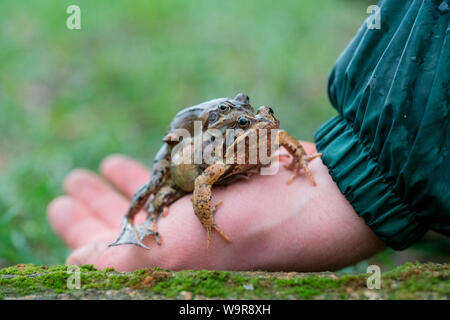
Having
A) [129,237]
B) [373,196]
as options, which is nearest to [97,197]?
[129,237]

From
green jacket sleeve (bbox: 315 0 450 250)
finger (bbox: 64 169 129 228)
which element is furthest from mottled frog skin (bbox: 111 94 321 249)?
finger (bbox: 64 169 129 228)

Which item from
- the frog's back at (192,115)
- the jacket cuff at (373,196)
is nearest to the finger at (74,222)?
the frog's back at (192,115)

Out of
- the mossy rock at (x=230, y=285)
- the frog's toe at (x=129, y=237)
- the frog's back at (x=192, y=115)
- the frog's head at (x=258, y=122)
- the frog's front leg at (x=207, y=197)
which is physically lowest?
the mossy rock at (x=230, y=285)

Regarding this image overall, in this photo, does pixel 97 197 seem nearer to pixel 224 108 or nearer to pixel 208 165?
pixel 208 165

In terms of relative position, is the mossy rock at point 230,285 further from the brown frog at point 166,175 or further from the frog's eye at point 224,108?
the frog's eye at point 224,108

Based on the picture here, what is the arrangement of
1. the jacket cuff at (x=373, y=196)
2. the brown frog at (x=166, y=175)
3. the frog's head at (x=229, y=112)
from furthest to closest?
1. the brown frog at (x=166, y=175)
2. the frog's head at (x=229, y=112)
3. the jacket cuff at (x=373, y=196)
